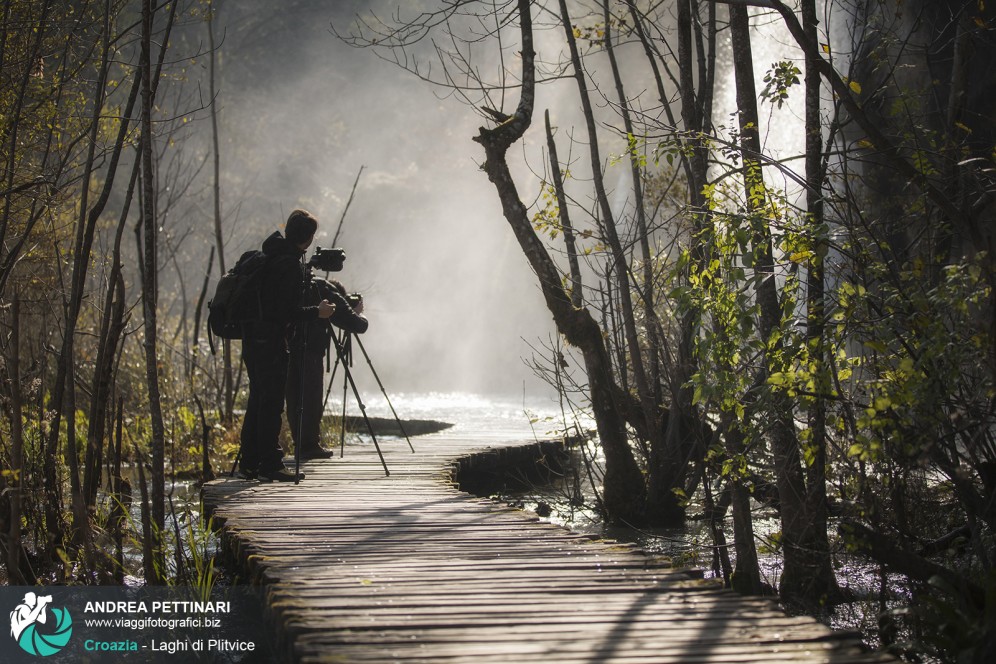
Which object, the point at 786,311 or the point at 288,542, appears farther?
the point at 288,542

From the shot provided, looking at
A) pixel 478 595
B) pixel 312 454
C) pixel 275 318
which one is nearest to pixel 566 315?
pixel 312 454

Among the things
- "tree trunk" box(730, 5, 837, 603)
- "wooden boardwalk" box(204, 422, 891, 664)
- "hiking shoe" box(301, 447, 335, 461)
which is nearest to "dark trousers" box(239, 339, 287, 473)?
"wooden boardwalk" box(204, 422, 891, 664)

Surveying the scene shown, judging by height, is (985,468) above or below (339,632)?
above

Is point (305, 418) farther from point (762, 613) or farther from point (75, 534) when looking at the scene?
point (762, 613)

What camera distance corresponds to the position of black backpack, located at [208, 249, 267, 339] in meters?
6.43

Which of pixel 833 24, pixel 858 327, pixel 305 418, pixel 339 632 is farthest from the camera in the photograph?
pixel 833 24

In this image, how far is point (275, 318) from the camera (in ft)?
21.6

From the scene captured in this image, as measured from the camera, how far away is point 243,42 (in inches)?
1916

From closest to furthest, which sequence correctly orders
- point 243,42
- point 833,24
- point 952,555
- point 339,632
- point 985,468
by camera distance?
point 339,632, point 985,468, point 952,555, point 833,24, point 243,42

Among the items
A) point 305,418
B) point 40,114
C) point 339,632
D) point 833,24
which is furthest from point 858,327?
point 833,24

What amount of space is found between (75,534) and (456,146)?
1836 inches

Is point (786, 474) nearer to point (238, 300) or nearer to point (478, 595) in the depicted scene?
point (478, 595)

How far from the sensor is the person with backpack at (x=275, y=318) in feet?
21.5

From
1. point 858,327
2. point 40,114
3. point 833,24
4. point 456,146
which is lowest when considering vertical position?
point 858,327
